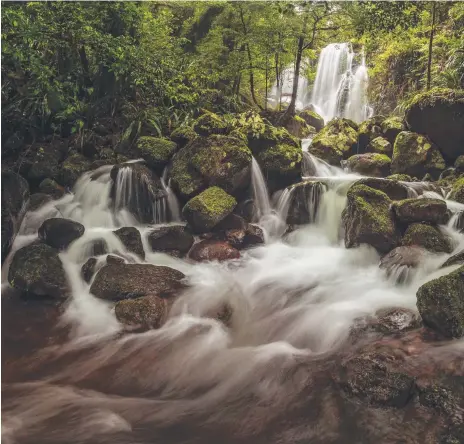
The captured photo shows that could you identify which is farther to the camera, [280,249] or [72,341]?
[280,249]

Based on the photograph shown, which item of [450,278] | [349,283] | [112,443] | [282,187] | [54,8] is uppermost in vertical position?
[54,8]

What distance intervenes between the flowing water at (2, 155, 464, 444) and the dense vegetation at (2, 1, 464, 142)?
329 centimetres

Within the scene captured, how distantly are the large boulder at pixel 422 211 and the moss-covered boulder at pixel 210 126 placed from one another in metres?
4.80

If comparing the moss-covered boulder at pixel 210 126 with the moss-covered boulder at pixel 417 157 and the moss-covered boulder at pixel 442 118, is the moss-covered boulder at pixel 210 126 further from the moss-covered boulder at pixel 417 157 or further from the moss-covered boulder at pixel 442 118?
the moss-covered boulder at pixel 442 118

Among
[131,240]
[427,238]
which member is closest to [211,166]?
[131,240]

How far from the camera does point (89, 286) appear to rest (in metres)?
6.19

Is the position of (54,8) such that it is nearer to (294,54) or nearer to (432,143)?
(294,54)

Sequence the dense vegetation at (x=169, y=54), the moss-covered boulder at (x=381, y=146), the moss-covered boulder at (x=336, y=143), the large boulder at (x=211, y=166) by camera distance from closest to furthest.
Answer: the dense vegetation at (x=169, y=54), the large boulder at (x=211, y=166), the moss-covered boulder at (x=381, y=146), the moss-covered boulder at (x=336, y=143)

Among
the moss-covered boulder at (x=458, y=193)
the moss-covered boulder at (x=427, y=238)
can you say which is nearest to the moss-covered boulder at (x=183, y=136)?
the moss-covered boulder at (x=427, y=238)

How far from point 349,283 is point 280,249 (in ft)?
6.47

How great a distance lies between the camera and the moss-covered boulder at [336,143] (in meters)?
11.5

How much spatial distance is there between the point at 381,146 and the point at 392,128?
2.20 ft

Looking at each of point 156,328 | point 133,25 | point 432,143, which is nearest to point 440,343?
point 156,328

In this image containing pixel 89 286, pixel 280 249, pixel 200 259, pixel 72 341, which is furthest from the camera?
pixel 280 249
